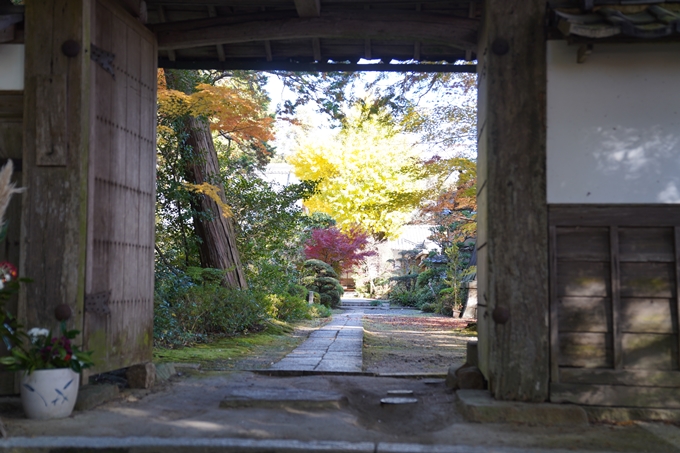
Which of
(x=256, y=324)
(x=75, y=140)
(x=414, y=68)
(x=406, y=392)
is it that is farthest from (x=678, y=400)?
(x=256, y=324)

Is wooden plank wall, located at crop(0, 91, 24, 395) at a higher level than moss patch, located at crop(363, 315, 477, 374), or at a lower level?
higher

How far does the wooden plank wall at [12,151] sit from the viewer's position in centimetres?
511

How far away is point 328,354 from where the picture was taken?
8.52 meters

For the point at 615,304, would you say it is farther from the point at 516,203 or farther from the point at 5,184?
the point at 5,184

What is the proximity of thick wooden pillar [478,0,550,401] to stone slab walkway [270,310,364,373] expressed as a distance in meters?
Answer: 2.40

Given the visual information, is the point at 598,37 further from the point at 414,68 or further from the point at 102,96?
the point at 102,96

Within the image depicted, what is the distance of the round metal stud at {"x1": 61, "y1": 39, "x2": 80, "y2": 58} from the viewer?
16.5ft

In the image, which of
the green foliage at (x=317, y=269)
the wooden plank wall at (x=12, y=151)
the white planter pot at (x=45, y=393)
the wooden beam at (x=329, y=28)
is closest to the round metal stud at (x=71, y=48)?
the wooden plank wall at (x=12, y=151)

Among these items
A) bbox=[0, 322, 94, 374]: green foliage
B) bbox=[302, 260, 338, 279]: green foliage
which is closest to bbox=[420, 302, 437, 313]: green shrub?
bbox=[302, 260, 338, 279]: green foliage

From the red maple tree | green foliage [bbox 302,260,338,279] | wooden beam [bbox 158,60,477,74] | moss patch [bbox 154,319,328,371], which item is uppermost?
wooden beam [bbox 158,60,477,74]

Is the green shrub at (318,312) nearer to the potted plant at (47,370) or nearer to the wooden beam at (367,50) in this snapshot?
the wooden beam at (367,50)

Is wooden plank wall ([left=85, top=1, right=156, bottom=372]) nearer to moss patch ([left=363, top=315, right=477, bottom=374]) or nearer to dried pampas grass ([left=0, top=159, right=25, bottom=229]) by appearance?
dried pampas grass ([left=0, top=159, right=25, bottom=229])

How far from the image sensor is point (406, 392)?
5785mm

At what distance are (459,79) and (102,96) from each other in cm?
849
